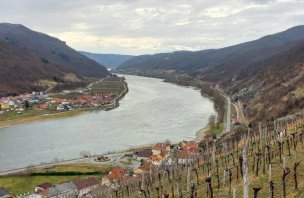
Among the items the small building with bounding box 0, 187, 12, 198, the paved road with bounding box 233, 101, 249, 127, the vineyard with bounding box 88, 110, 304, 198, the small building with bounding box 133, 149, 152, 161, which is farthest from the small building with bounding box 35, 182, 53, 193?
the paved road with bounding box 233, 101, 249, 127

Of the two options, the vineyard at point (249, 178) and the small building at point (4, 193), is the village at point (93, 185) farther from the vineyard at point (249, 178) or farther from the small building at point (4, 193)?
the vineyard at point (249, 178)

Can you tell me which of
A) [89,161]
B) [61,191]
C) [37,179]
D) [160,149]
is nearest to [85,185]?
[61,191]

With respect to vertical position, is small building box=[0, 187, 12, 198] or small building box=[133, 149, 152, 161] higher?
small building box=[0, 187, 12, 198]

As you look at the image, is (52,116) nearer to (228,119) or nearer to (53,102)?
(53,102)

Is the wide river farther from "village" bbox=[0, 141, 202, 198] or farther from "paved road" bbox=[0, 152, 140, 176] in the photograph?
"village" bbox=[0, 141, 202, 198]

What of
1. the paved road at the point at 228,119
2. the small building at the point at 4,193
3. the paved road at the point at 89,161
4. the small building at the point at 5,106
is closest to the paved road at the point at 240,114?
the paved road at the point at 228,119

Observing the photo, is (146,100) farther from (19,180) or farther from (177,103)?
(19,180)

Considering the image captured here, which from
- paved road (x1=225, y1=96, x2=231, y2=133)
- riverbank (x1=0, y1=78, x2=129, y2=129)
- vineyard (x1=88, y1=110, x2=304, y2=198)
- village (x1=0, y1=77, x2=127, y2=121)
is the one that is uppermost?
vineyard (x1=88, y1=110, x2=304, y2=198)
